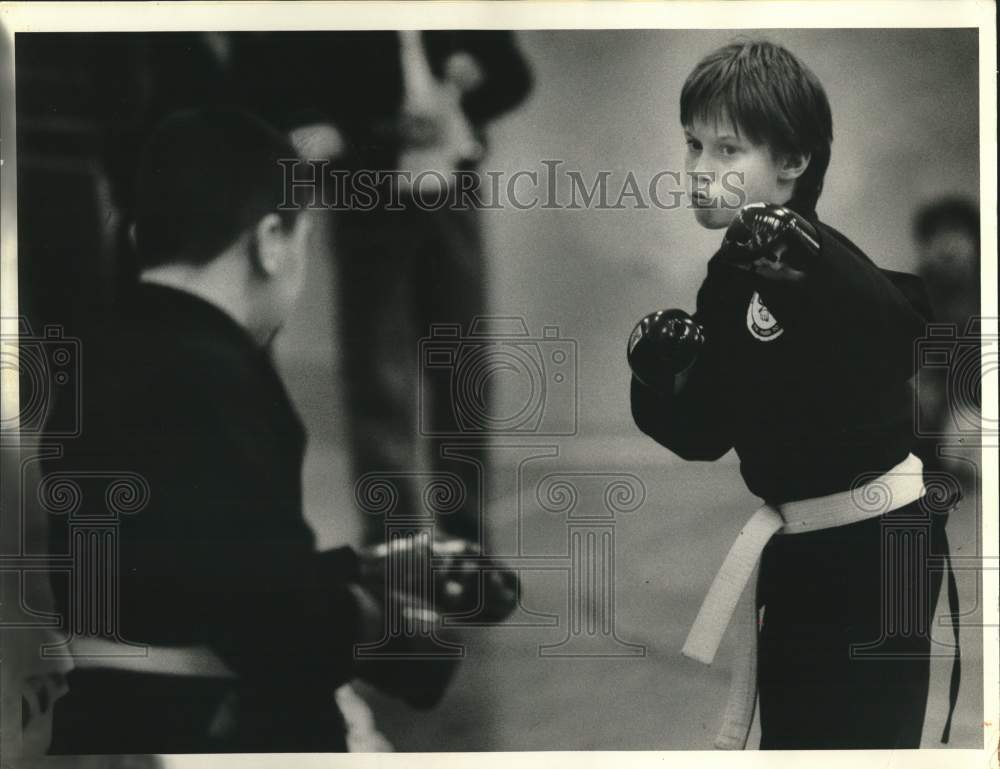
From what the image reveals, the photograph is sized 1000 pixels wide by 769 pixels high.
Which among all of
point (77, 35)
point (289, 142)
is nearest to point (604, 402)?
point (289, 142)

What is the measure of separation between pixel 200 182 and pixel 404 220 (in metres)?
0.53

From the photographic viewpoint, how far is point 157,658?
306 cm

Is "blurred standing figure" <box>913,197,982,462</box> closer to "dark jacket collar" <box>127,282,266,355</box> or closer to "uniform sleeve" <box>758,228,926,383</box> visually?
"uniform sleeve" <box>758,228,926,383</box>

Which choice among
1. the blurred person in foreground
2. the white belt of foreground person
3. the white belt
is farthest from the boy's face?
the white belt

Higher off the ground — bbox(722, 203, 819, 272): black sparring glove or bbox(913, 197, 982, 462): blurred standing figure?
bbox(722, 203, 819, 272): black sparring glove

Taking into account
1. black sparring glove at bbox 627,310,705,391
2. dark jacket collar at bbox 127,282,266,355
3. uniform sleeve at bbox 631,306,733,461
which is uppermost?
dark jacket collar at bbox 127,282,266,355

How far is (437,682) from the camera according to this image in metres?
3.07

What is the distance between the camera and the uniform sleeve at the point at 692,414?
3072 millimetres

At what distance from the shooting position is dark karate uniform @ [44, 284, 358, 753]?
305cm

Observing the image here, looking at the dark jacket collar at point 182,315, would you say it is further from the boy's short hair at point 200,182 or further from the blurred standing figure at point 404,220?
the blurred standing figure at point 404,220

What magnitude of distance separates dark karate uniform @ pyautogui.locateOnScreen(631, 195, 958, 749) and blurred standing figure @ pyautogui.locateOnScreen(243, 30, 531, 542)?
55cm

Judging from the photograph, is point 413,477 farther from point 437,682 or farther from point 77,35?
point 77,35

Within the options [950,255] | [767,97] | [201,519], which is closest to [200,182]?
[201,519]

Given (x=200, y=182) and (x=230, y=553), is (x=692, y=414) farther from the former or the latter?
(x=200, y=182)
